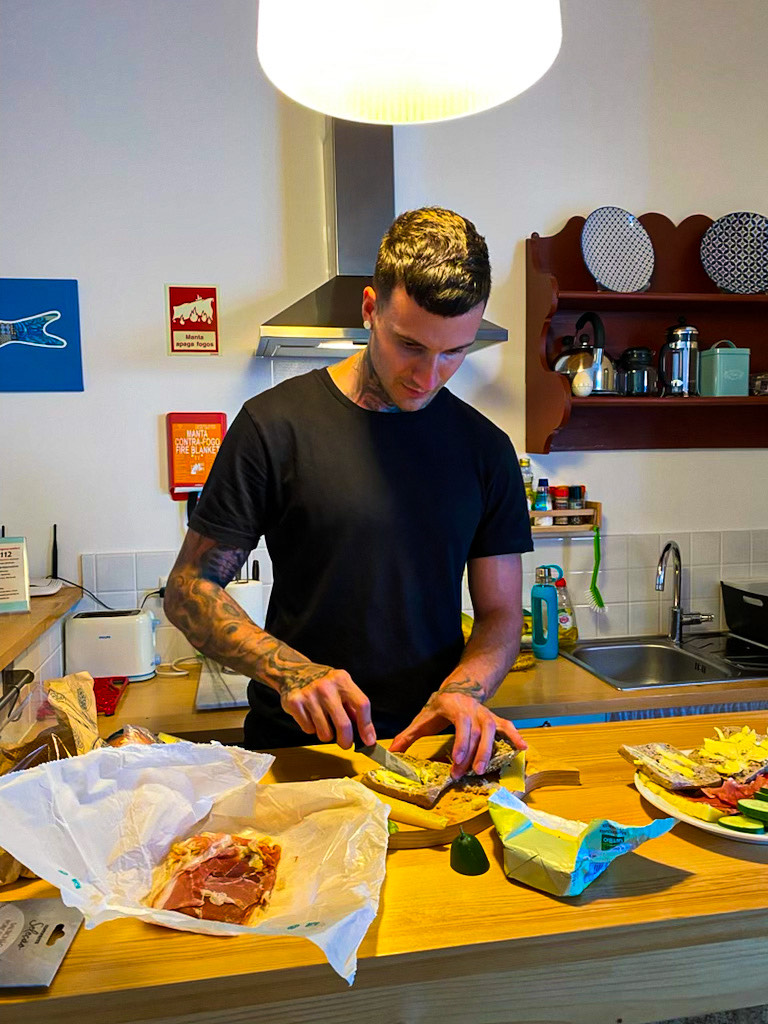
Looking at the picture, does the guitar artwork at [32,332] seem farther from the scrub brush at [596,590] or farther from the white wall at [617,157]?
the scrub brush at [596,590]

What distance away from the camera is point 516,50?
903 mm

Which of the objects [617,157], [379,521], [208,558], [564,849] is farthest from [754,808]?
[617,157]

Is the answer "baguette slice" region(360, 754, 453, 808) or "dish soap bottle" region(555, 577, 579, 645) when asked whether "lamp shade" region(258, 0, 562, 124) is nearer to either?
"baguette slice" region(360, 754, 453, 808)

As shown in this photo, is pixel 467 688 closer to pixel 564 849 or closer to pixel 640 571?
pixel 564 849

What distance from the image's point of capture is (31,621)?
1.87 meters

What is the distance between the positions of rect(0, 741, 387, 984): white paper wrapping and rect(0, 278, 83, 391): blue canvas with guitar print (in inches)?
67.7

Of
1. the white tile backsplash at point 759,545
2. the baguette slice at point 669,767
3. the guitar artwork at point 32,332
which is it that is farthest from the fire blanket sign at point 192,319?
the white tile backsplash at point 759,545

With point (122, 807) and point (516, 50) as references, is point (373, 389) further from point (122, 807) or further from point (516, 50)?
point (122, 807)

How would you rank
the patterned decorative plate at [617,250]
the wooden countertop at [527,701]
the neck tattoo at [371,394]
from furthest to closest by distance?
the patterned decorative plate at [617,250] < the wooden countertop at [527,701] < the neck tattoo at [371,394]

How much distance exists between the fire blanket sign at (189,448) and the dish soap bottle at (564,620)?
113cm

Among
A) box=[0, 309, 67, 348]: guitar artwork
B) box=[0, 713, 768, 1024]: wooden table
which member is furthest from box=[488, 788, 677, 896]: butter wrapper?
box=[0, 309, 67, 348]: guitar artwork

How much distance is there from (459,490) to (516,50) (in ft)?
2.37

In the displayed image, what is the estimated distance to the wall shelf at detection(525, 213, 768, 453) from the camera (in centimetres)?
247

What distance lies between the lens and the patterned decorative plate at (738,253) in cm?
259
